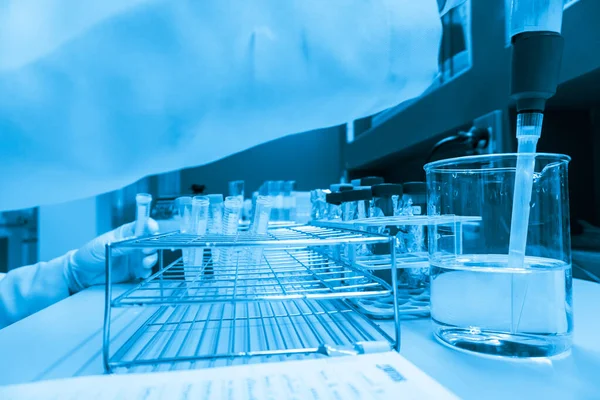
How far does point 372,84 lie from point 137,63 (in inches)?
7.3

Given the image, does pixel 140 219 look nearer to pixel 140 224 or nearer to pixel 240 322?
pixel 140 224

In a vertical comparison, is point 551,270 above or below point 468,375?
above

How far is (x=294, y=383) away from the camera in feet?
1.17

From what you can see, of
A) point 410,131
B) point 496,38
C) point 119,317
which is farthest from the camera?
point 410,131

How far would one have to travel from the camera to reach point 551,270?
426 millimetres

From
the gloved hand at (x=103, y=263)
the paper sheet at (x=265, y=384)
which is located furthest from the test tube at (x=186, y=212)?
the paper sheet at (x=265, y=384)

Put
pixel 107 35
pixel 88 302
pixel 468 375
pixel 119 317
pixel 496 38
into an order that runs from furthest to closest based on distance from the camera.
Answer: pixel 496 38
pixel 88 302
pixel 119 317
pixel 468 375
pixel 107 35

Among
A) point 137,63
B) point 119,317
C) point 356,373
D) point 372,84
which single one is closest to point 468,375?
point 356,373

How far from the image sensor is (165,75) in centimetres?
29

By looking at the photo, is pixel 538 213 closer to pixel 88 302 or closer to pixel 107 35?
pixel 107 35

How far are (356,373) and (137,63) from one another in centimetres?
32

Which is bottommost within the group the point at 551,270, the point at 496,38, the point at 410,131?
the point at 551,270

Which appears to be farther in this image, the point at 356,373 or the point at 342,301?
the point at 342,301

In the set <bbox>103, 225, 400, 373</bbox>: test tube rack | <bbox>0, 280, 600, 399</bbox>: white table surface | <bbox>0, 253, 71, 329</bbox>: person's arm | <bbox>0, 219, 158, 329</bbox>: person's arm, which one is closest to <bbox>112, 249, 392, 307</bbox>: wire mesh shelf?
<bbox>103, 225, 400, 373</bbox>: test tube rack
